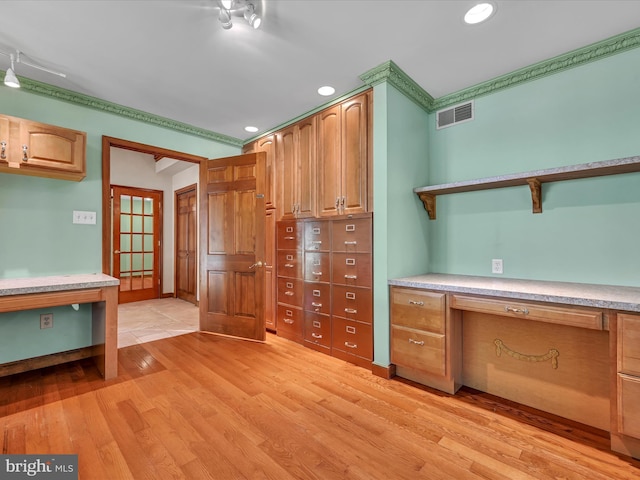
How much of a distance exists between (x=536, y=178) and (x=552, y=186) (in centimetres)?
24

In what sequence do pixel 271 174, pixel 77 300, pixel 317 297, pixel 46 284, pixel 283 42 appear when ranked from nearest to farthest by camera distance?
pixel 283 42, pixel 46 284, pixel 77 300, pixel 317 297, pixel 271 174

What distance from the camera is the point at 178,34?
2.08 metres

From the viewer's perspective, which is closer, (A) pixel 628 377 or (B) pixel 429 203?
(A) pixel 628 377

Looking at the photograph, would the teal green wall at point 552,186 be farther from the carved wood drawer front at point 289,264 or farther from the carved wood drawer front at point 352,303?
the carved wood drawer front at point 289,264

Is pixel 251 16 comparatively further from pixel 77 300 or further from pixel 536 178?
pixel 77 300

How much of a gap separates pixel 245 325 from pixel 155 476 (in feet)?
6.56

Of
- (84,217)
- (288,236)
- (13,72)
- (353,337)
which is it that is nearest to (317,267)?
(288,236)

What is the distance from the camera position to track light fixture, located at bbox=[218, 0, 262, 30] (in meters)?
1.76

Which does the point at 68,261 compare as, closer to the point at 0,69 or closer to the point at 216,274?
the point at 216,274

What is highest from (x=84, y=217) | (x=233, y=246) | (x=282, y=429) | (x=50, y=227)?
(x=84, y=217)

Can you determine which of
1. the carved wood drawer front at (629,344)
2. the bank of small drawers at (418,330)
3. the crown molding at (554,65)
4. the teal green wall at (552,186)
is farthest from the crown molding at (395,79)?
the carved wood drawer front at (629,344)

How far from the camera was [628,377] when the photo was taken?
1592 mm

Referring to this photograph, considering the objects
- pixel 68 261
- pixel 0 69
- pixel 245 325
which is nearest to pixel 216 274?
pixel 245 325

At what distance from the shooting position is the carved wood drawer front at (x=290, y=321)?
3.34 m
